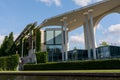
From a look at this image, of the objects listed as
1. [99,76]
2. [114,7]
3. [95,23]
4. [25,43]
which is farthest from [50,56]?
[99,76]

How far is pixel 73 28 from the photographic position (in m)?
46.4

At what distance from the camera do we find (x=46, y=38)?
147ft

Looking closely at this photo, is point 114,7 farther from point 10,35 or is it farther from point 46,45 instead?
point 10,35

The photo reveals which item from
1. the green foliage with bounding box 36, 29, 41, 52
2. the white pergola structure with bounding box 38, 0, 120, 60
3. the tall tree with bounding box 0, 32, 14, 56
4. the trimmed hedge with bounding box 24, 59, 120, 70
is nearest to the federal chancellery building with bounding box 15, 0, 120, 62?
the white pergola structure with bounding box 38, 0, 120, 60

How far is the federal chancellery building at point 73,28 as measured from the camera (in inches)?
1259

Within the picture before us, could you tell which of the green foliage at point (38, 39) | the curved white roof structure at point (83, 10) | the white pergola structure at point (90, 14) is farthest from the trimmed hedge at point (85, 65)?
the green foliage at point (38, 39)

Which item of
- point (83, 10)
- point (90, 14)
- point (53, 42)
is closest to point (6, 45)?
point (53, 42)

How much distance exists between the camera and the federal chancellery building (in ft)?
105

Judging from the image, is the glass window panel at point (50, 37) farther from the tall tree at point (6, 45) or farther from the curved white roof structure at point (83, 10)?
the tall tree at point (6, 45)

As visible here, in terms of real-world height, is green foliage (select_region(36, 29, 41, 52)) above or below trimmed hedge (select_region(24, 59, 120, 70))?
above

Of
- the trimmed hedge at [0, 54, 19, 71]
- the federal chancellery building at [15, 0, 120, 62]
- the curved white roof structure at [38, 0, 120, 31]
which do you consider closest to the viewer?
the trimmed hedge at [0, 54, 19, 71]

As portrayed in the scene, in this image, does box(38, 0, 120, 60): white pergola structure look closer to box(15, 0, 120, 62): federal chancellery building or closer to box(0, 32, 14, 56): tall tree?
box(15, 0, 120, 62): federal chancellery building

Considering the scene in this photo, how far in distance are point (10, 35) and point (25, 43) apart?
6.24 meters

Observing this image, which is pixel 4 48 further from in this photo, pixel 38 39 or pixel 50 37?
pixel 50 37
